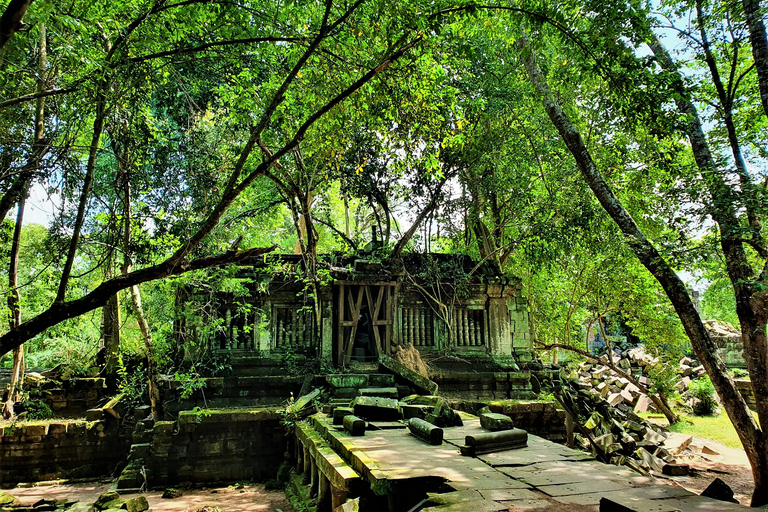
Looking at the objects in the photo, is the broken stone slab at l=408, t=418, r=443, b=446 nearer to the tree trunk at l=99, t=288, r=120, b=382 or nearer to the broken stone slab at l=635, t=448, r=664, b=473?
the broken stone slab at l=635, t=448, r=664, b=473

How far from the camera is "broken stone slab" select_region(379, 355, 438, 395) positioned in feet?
29.1

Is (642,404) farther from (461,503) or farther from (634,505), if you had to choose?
(461,503)

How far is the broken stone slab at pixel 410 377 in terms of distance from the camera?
29.1ft

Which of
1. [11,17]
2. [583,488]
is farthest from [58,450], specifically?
[583,488]

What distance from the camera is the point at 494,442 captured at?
534 cm

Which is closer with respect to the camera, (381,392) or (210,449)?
(210,449)

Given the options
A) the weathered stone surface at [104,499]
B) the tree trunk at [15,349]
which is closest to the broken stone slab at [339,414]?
the weathered stone surface at [104,499]

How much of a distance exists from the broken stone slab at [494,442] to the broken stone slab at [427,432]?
1.04ft

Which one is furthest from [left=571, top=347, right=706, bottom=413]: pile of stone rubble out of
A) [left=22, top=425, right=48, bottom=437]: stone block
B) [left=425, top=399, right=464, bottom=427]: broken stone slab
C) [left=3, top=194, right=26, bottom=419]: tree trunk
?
[left=3, top=194, right=26, bottom=419]: tree trunk

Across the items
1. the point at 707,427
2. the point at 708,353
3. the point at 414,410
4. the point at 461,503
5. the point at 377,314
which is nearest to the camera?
the point at 461,503

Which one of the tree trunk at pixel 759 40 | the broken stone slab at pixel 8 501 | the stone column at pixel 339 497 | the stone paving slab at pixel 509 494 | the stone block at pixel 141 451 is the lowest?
the broken stone slab at pixel 8 501

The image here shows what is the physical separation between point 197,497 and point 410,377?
3931 mm

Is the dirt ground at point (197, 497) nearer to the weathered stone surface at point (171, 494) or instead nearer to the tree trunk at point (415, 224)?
the weathered stone surface at point (171, 494)

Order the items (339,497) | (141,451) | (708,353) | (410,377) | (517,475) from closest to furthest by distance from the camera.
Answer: (517,475)
(339,497)
(708,353)
(141,451)
(410,377)
